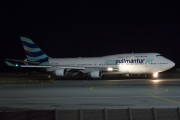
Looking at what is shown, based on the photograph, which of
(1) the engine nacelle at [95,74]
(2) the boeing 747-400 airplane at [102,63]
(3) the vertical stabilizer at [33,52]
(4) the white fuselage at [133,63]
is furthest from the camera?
(3) the vertical stabilizer at [33,52]

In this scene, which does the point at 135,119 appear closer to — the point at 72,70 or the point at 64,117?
the point at 64,117

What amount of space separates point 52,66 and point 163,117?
4825 cm

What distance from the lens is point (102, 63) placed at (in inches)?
2290

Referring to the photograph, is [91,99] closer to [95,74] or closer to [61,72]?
[95,74]

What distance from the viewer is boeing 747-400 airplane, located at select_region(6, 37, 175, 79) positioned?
178 feet

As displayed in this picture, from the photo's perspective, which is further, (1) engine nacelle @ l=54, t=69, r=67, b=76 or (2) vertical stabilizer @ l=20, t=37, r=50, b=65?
(2) vertical stabilizer @ l=20, t=37, r=50, b=65

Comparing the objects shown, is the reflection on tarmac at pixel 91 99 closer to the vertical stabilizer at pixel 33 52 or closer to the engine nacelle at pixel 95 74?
the engine nacelle at pixel 95 74

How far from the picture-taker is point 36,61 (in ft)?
211

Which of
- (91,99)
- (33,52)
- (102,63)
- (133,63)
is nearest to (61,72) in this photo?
(102,63)

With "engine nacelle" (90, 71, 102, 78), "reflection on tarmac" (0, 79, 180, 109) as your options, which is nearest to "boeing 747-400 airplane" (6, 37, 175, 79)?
"engine nacelle" (90, 71, 102, 78)

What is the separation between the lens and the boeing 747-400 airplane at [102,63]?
2131 inches

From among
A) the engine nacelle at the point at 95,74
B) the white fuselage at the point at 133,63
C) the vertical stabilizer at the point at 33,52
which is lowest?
the engine nacelle at the point at 95,74

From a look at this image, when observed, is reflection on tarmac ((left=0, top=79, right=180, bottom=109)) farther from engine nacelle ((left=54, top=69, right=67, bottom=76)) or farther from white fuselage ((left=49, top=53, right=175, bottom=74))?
engine nacelle ((left=54, top=69, right=67, bottom=76))

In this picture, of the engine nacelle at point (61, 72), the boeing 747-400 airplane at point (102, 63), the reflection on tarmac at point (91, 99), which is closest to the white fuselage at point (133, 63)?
the boeing 747-400 airplane at point (102, 63)
